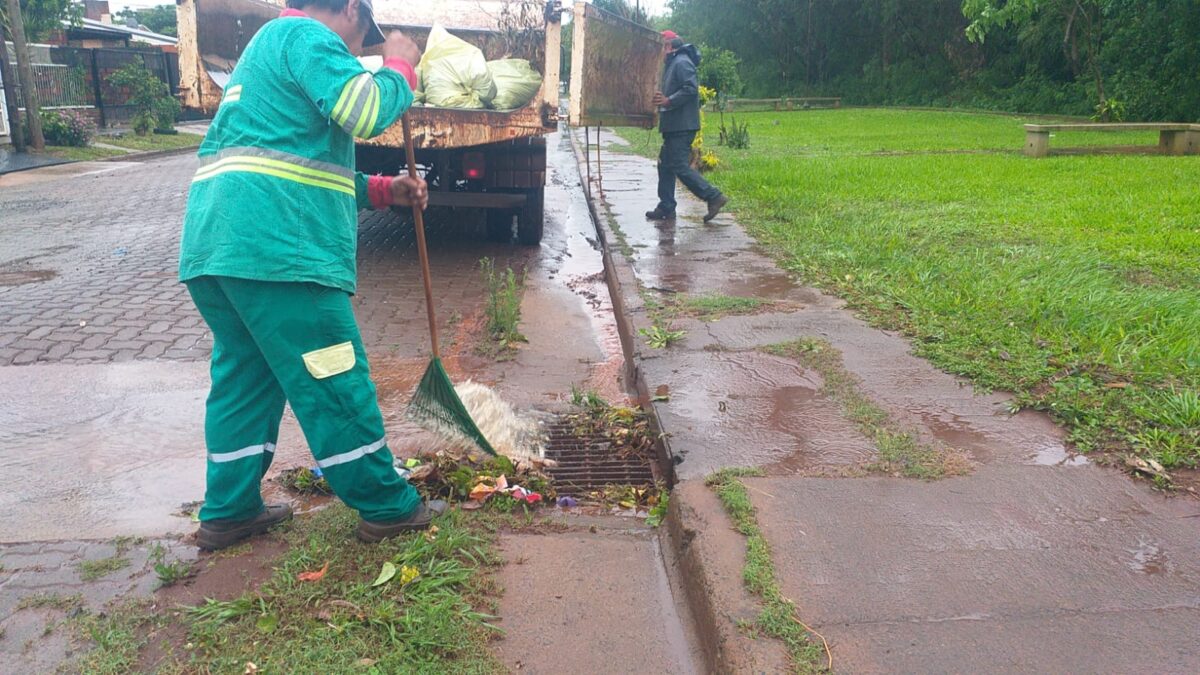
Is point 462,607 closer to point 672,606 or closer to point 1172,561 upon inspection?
point 672,606

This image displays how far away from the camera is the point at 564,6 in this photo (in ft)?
24.7

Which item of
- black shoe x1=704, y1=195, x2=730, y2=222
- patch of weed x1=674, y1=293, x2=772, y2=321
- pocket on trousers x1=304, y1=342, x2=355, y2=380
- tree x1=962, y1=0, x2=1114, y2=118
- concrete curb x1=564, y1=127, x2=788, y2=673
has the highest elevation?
tree x1=962, y1=0, x2=1114, y2=118

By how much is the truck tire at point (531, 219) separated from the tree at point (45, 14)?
15.1m

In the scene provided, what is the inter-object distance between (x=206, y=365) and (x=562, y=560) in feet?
9.53

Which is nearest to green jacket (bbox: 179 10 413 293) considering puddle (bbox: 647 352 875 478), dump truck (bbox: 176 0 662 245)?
puddle (bbox: 647 352 875 478)

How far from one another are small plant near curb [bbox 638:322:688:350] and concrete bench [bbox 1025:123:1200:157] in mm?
10800

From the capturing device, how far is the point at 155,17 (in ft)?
191

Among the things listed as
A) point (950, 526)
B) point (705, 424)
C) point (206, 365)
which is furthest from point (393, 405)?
point (950, 526)

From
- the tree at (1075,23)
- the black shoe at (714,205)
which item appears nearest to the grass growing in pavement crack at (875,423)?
the black shoe at (714,205)

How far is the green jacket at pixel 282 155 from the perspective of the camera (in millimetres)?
2742

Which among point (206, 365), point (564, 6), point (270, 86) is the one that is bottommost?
point (206, 365)

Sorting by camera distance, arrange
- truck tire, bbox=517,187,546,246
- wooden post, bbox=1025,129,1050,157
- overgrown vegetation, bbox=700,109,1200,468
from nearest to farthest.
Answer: overgrown vegetation, bbox=700,109,1200,468
truck tire, bbox=517,187,546,246
wooden post, bbox=1025,129,1050,157

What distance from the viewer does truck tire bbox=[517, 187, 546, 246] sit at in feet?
27.3

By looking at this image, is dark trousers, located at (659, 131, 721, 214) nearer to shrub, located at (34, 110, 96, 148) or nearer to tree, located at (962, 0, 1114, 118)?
tree, located at (962, 0, 1114, 118)
